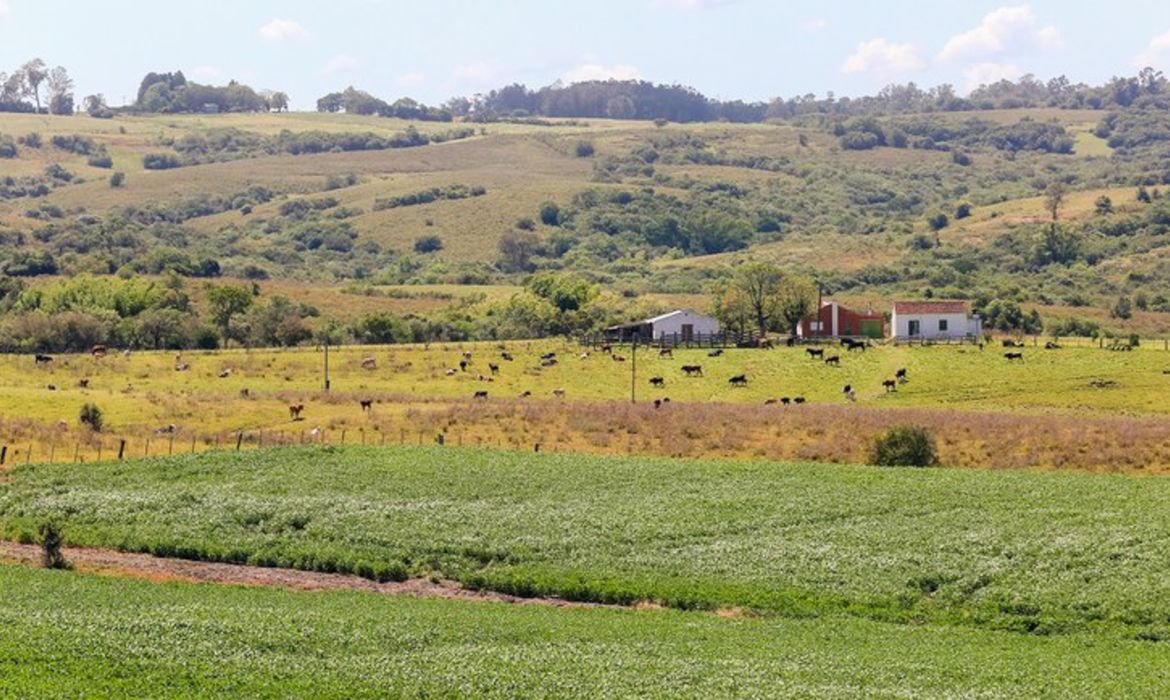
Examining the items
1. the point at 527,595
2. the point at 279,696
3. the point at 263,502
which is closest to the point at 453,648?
the point at 279,696

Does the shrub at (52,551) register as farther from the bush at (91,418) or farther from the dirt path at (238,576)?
the bush at (91,418)

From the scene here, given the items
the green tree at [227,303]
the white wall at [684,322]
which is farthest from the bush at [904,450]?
the green tree at [227,303]

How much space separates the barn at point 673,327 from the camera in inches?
4427

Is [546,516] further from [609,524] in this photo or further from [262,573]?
[262,573]

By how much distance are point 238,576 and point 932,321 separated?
7653 cm

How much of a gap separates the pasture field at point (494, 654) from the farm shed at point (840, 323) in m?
81.1

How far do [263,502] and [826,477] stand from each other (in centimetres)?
1860

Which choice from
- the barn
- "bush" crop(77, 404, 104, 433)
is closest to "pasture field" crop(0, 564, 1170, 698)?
"bush" crop(77, 404, 104, 433)

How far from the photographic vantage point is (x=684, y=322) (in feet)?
373

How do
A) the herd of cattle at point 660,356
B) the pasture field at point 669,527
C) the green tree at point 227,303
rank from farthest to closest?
the green tree at point 227,303, the herd of cattle at point 660,356, the pasture field at point 669,527

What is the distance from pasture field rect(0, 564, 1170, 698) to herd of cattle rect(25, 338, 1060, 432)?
38.7 m

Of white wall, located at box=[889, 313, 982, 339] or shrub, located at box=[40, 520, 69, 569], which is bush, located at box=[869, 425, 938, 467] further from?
white wall, located at box=[889, 313, 982, 339]

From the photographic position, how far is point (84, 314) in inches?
4353

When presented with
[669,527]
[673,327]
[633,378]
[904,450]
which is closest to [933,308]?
[673,327]
